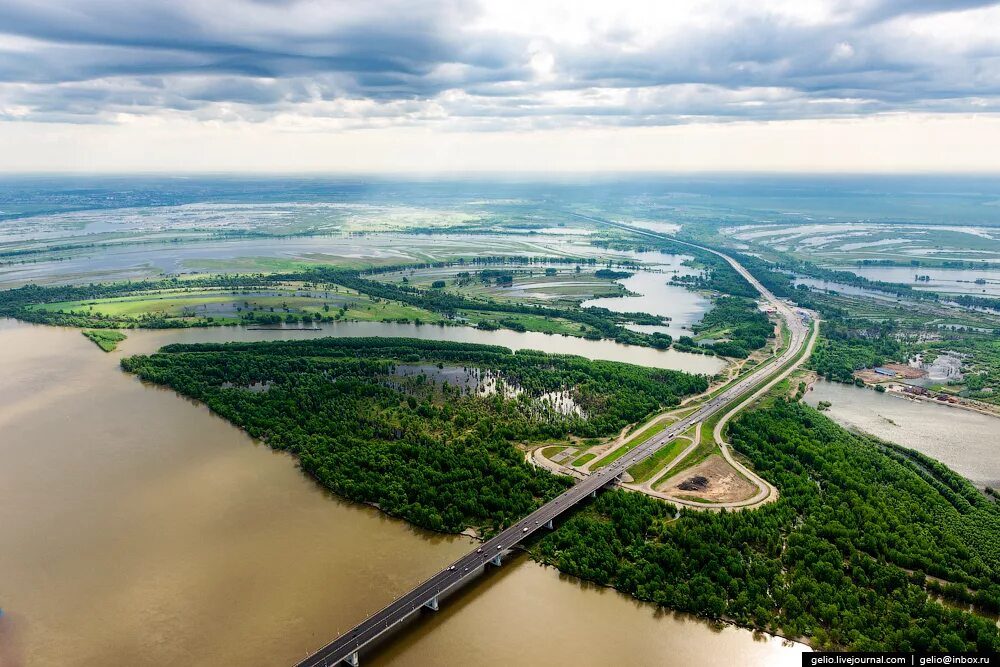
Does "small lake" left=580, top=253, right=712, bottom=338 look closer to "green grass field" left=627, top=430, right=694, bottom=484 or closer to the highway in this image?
the highway

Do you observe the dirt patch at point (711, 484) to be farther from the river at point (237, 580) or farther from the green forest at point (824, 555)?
the river at point (237, 580)

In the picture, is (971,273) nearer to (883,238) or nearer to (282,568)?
(883,238)

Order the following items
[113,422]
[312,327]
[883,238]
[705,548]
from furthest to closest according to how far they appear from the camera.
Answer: [883,238], [312,327], [113,422], [705,548]

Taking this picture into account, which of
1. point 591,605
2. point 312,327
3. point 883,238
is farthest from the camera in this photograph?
point 883,238

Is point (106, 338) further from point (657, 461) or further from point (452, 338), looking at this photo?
point (657, 461)

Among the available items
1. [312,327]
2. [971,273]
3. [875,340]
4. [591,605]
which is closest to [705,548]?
[591,605]
